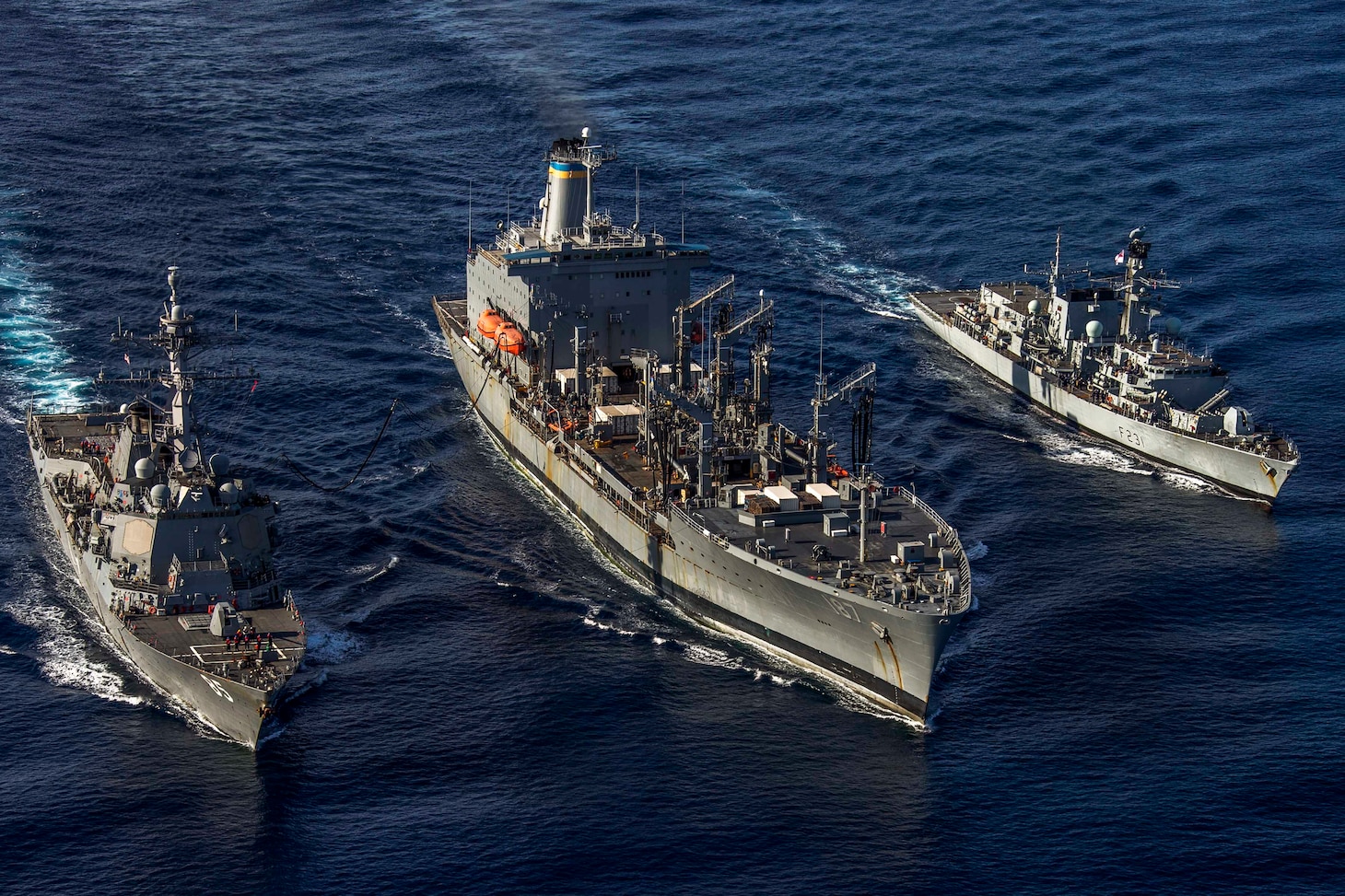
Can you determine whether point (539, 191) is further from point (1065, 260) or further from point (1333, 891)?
point (1333, 891)

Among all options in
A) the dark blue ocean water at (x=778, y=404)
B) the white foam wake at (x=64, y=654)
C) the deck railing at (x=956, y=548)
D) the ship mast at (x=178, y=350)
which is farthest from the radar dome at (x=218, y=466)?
the deck railing at (x=956, y=548)

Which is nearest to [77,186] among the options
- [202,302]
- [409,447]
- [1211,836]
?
[202,302]

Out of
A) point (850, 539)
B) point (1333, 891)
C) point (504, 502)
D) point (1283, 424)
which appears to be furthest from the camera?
point (1283, 424)

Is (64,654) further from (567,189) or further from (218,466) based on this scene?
(567,189)

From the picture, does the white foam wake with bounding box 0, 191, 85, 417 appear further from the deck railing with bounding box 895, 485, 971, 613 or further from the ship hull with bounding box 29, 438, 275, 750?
the deck railing with bounding box 895, 485, 971, 613

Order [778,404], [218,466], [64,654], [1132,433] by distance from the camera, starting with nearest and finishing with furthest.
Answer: [64,654] → [218,466] → [1132,433] → [778,404]

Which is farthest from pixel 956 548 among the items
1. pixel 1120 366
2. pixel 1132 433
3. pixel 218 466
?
pixel 1120 366
